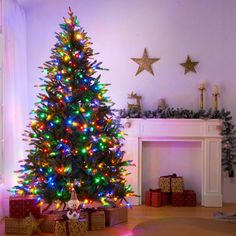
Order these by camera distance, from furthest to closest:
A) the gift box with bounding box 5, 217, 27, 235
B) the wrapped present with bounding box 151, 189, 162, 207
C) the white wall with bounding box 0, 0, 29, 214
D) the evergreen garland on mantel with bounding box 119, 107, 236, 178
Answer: the evergreen garland on mantel with bounding box 119, 107, 236, 178
the wrapped present with bounding box 151, 189, 162, 207
the white wall with bounding box 0, 0, 29, 214
the gift box with bounding box 5, 217, 27, 235

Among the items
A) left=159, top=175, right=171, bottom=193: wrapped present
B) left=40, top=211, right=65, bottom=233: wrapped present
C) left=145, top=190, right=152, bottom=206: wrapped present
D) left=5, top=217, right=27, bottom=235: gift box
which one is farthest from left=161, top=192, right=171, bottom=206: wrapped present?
left=5, top=217, right=27, bottom=235: gift box

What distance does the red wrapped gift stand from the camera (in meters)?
4.15

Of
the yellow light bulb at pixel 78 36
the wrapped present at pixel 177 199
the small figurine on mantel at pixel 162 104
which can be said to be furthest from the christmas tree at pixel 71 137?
the small figurine on mantel at pixel 162 104

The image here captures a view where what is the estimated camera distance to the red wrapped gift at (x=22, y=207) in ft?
13.6

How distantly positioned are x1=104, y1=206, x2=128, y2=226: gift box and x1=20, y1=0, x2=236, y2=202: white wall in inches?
70.9

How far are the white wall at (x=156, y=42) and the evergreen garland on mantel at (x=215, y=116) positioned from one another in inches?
7.7

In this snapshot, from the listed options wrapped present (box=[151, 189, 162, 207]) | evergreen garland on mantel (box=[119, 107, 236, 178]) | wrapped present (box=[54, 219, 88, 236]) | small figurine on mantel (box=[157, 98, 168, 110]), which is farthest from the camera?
small figurine on mantel (box=[157, 98, 168, 110])

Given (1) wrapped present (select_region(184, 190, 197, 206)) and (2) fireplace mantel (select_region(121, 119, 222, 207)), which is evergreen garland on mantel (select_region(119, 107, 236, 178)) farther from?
(1) wrapped present (select_region(184, 190, 197, 206))

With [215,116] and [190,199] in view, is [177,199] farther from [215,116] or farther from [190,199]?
[215,116]

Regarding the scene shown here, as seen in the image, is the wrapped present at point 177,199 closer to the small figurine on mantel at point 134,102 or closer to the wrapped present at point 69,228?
the small figurine on mantel at point 134,102

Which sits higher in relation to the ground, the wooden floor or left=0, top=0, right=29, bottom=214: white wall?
left=0, top=0, right=29, bottom=214: white wall

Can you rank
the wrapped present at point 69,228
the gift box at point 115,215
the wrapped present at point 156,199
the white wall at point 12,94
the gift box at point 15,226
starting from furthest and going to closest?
the wrapped present at point 156,199 < the white wall at point 12,94 < the gift box at point 115,215 < the gift box at point 15,226 < the wrapped present at point 69,228

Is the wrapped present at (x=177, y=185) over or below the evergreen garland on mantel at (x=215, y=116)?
below

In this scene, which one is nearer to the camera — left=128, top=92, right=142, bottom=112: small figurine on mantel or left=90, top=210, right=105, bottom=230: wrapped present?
left=90, top=210, right=105, bottom=230: wrapped present
